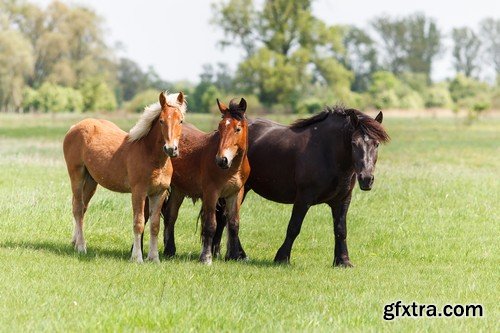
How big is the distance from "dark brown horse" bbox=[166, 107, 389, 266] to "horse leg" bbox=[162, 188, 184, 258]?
0.64 m

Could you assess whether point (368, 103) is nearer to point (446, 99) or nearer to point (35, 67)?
point (446, 99)

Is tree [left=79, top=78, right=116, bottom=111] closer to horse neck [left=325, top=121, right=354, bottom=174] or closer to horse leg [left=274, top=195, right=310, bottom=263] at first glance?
horse leg [left=274, top=195, right=310, bottom=263]

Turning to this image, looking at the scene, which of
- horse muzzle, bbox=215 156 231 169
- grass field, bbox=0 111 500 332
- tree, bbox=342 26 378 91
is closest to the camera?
grass field, bbox=0 111 500 332

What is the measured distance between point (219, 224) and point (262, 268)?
1.40 metres

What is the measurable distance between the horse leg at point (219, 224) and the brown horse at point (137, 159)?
1148mm

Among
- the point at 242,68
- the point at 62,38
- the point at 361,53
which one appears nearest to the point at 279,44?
the point at 242,68

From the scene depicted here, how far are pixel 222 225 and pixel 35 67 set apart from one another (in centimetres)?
8691

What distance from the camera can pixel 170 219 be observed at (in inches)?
446

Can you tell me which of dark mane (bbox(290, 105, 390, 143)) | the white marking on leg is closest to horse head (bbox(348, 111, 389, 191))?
dark mane (bbox(290, 105, 390, 143))

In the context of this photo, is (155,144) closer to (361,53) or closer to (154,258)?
(154,258)

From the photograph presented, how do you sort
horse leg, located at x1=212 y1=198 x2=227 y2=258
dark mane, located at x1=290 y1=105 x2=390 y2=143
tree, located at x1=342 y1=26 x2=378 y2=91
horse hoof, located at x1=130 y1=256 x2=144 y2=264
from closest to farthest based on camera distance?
dark mane, located at x1=290 y1=105 x2=390 y2=143, horse hoof, located at x1=130 y1=256 x2=144 y2=264, horse leg, located at x1=212 y1=198 x2=227 y2=258, tree, located at x1=342 y1=26 x2=378 y2=91

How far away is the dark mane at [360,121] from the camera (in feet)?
32.8

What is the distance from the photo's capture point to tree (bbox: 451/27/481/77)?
441 ft

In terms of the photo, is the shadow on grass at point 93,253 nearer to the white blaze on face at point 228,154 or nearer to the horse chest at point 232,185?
the horse chest at point 232,185
